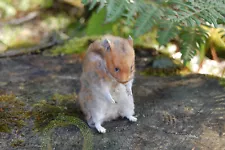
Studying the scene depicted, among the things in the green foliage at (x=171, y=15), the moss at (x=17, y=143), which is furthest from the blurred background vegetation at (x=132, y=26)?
the moss at (x=17, y=143)

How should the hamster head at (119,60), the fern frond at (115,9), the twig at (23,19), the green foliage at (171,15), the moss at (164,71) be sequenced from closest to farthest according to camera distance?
the hamster head at (119,60) → the green foliage at (171,15) → the fern frond at (115,9) → the moss at (164,71) → the twig at (23,19)

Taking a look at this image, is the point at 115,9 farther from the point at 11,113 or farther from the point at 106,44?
the point at 11,113

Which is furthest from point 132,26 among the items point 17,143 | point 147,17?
point 17,143

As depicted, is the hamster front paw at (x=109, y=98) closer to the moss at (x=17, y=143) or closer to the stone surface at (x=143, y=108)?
the stone surface at (x=143, y=108)

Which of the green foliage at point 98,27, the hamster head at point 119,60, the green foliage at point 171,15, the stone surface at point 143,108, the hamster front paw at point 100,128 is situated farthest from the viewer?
the green foliage at point 98,27

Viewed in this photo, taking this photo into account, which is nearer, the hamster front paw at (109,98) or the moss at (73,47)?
the hamster front paw at (109,98)

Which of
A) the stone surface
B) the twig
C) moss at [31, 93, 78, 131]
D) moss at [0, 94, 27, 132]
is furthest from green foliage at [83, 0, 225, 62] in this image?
the twig
